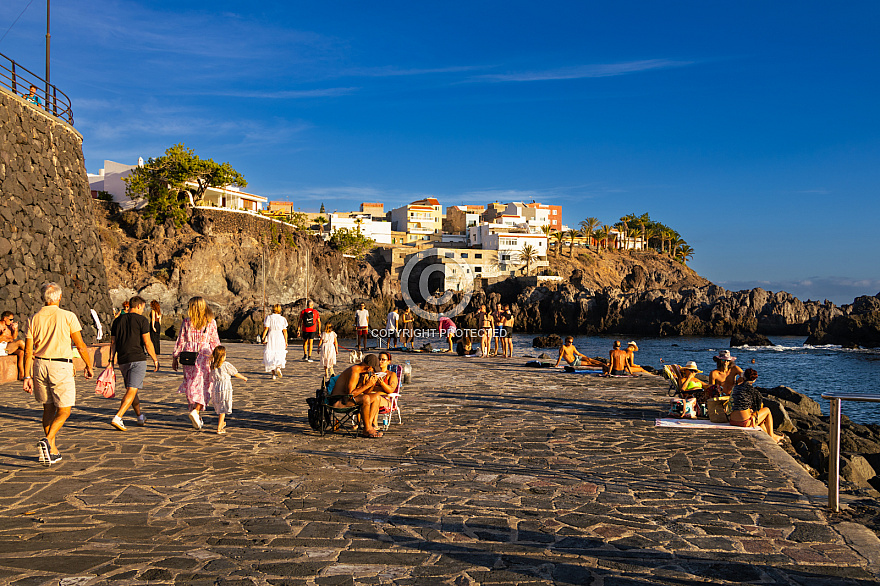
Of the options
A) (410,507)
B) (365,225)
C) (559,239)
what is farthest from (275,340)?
(559,239)

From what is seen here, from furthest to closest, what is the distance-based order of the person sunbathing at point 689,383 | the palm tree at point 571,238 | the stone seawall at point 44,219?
the palm tree at point 571,238 → the stone seawall at point 44,219 → the person sunbathing at point 689,383

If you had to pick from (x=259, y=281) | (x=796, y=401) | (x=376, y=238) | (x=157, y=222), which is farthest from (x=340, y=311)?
(x=796, y=401)

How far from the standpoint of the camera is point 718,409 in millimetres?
9039

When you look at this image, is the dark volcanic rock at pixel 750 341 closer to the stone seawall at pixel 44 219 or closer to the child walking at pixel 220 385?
the stone seawall at pixel 44 219

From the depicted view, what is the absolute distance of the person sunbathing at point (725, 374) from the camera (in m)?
9.75

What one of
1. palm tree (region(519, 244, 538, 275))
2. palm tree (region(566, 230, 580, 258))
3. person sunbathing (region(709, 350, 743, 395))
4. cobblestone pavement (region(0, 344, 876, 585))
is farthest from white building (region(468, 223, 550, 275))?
cobblestone pavement (region(0, 344, 876, 585))

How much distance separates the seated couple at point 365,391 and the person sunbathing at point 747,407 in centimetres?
483

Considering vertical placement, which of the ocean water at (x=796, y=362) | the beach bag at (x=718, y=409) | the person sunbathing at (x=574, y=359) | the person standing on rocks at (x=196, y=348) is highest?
the person standing on rocks at (x=196, y=348)

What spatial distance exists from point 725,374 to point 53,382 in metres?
9.36

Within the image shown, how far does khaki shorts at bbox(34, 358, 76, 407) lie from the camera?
20.5 ft

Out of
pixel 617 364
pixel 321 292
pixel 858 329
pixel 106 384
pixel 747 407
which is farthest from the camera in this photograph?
pixel 321 292

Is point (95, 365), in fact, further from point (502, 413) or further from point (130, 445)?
point (502, 413)

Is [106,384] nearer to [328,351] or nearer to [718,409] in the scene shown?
[328,351]

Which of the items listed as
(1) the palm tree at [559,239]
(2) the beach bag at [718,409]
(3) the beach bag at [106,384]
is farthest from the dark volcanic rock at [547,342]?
(1) the palm tree at [559,239]
